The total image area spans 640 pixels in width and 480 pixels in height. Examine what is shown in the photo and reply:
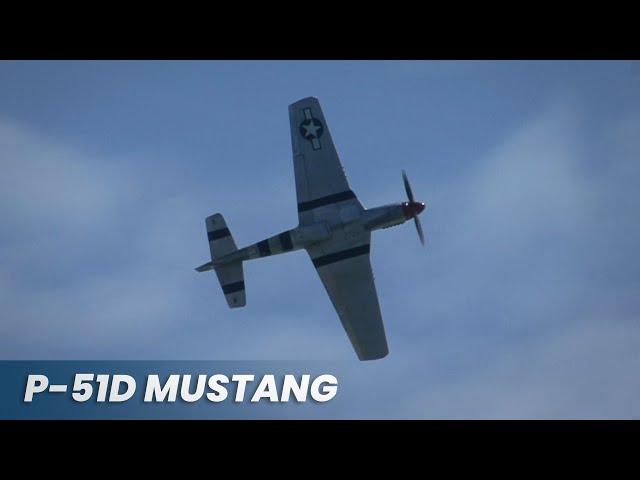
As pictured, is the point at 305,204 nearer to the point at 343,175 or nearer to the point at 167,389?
the point at 343,175

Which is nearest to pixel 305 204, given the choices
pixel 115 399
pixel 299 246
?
pixel 299 246

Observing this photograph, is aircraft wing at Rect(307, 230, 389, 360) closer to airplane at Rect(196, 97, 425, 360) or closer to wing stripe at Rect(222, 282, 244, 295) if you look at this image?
airplane at Rect(196, 97, 425, 360)

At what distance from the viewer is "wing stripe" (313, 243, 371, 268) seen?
36.5 meters

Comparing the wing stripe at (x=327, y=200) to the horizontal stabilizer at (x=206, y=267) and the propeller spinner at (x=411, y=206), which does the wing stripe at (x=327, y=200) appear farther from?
the horizontal stabilizer at (x=206, y=267)

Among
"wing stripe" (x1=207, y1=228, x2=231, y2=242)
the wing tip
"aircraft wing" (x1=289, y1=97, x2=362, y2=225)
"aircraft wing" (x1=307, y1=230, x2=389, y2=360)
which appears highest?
"aircraft wing" (x1=289, y1=97, x2=362, y2=225)

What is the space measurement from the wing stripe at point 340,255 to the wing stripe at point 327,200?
207 cm

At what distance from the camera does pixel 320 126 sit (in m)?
36.9

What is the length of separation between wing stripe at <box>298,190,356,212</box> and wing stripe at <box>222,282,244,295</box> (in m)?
3.98

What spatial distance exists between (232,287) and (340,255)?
15.2ft

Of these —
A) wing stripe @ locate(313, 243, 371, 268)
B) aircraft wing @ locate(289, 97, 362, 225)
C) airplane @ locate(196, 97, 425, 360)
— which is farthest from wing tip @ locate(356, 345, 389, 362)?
aircraft wing @ locate(289, 97, 362, 225)

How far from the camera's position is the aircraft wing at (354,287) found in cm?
3634

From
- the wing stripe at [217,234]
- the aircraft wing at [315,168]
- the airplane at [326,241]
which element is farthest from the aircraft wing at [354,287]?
the wing stripe at [217,234]

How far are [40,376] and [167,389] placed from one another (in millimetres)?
3852

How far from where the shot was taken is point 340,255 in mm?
36625
